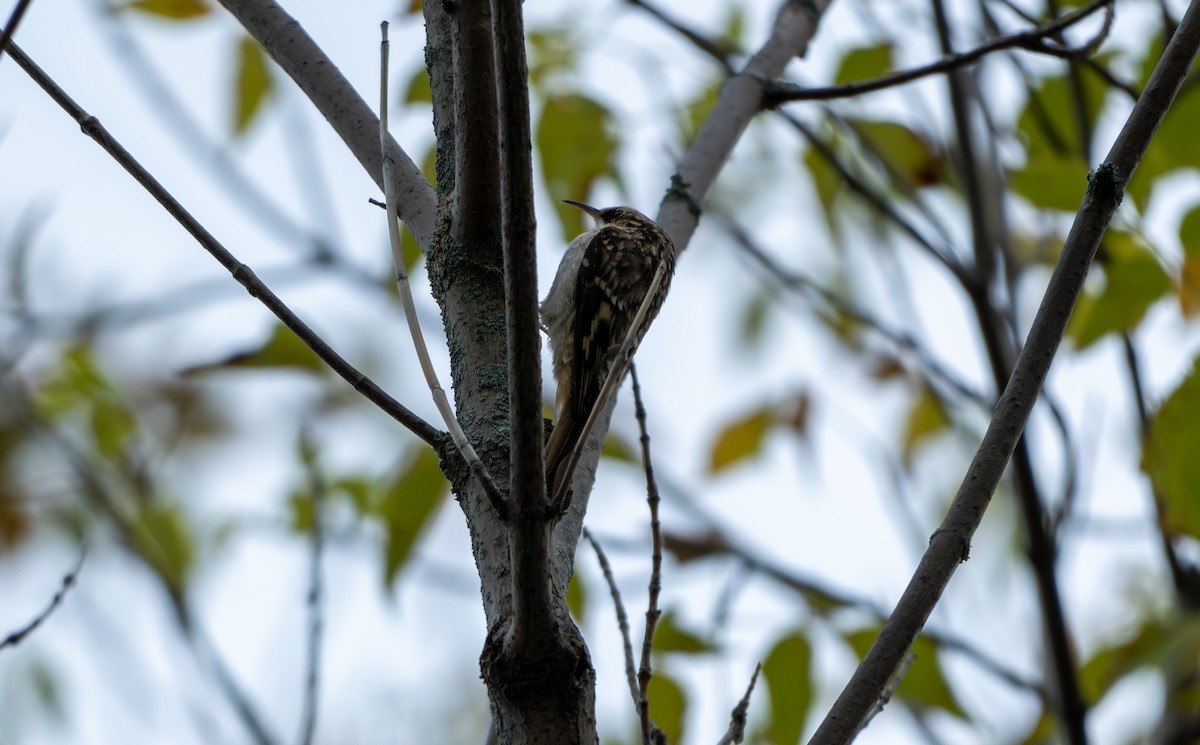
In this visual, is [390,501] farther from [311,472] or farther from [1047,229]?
[1047,229]

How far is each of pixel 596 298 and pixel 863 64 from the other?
995 mm

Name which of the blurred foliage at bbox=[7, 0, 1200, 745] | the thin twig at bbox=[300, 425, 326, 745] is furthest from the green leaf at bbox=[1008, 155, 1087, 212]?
the thin twig at bbox=[300, 425, 326, 745]

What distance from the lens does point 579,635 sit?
4.65ft

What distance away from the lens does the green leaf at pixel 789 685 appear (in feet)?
8.58

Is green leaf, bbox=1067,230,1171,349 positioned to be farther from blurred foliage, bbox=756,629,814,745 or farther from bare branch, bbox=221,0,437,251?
bare branch, bbox=221,0,437,251

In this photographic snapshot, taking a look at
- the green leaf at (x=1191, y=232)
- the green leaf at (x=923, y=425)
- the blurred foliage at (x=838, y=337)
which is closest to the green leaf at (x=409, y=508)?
the blurred foliage at (x=838, y=337)

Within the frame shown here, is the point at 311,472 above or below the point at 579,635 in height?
above

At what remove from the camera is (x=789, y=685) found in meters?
2.65

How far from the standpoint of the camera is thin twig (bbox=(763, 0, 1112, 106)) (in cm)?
235

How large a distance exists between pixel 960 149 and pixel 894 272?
0.64 m

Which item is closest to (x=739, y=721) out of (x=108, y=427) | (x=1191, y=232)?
(x=1191, y=232)

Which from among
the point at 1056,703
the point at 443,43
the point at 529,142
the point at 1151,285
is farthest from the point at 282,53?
the point at 1056,703

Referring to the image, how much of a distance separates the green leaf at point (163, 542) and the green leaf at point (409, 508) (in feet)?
2.39

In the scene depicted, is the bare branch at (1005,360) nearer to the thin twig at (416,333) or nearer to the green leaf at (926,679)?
the green leaf at (926,679)
